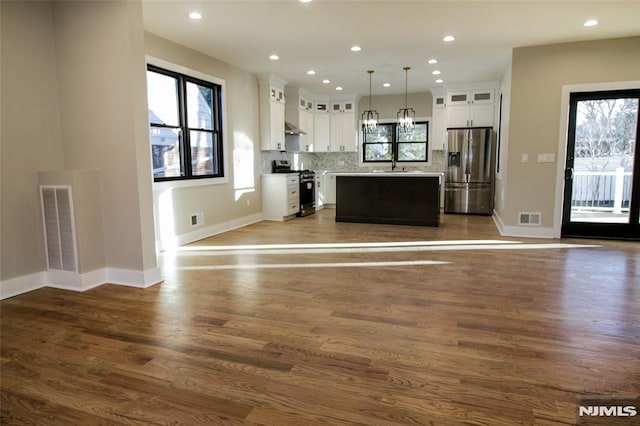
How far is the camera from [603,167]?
5641 mm

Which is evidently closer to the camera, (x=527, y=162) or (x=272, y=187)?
(x=527, y=162)

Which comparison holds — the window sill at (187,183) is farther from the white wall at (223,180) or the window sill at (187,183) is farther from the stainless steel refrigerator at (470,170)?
the stainless steel refrigerator at (470,170)

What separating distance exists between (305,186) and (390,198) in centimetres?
211

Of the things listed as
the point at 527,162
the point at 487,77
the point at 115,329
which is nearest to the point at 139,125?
the point at 115,329

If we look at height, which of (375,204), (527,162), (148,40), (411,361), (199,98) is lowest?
(411,361)

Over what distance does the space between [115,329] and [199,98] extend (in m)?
4.07

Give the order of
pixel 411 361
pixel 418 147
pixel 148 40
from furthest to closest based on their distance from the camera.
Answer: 1. pixel 418 147
2. pixel 148 40
3. pixel 411 361

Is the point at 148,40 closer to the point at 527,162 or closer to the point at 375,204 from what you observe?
the point at 375,204

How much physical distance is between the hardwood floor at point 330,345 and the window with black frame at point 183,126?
1.77 meters

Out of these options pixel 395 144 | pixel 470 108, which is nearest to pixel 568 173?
pixel 470 108

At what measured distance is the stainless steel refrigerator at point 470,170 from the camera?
8.03m

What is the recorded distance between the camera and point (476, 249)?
505 centimetres

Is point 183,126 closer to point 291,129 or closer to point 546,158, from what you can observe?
point 291,129

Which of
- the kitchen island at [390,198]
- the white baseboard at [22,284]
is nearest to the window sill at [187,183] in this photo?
the white baseboard at [22,284]
